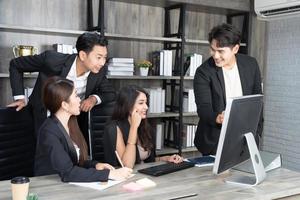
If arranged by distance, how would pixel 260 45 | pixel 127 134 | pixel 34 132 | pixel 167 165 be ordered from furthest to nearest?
1. pixel 260 45
2. pixel 34 132
3. pixel 127 134
4. pixel 167 165

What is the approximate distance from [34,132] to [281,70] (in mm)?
2852

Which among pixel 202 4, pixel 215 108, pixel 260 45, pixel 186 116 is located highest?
pixel 202 4

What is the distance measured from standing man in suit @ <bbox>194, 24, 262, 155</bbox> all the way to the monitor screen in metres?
0.40

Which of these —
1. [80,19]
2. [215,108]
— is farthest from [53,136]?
[80,19]

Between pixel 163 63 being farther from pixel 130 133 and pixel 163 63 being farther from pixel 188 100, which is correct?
pixel 130 133

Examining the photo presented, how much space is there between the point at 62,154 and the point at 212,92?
1034 mm

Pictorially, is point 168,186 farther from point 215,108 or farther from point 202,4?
point 202,4

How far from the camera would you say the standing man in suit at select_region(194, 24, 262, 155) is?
2291 mm

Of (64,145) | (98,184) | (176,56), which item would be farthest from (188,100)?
(98,184)

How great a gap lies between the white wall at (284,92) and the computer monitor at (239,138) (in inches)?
93.0

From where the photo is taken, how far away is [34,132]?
8.21 ft

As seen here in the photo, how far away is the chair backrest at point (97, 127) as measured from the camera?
9.52ft

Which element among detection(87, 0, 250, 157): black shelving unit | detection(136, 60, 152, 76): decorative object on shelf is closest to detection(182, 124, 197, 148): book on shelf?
detection(87, 0, 250, 157): black shelving unit

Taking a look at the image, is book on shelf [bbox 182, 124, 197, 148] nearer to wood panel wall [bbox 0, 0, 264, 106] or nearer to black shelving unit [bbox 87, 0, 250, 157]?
Answer: black shelving unit [bbox 87, 0, 250, 157]
